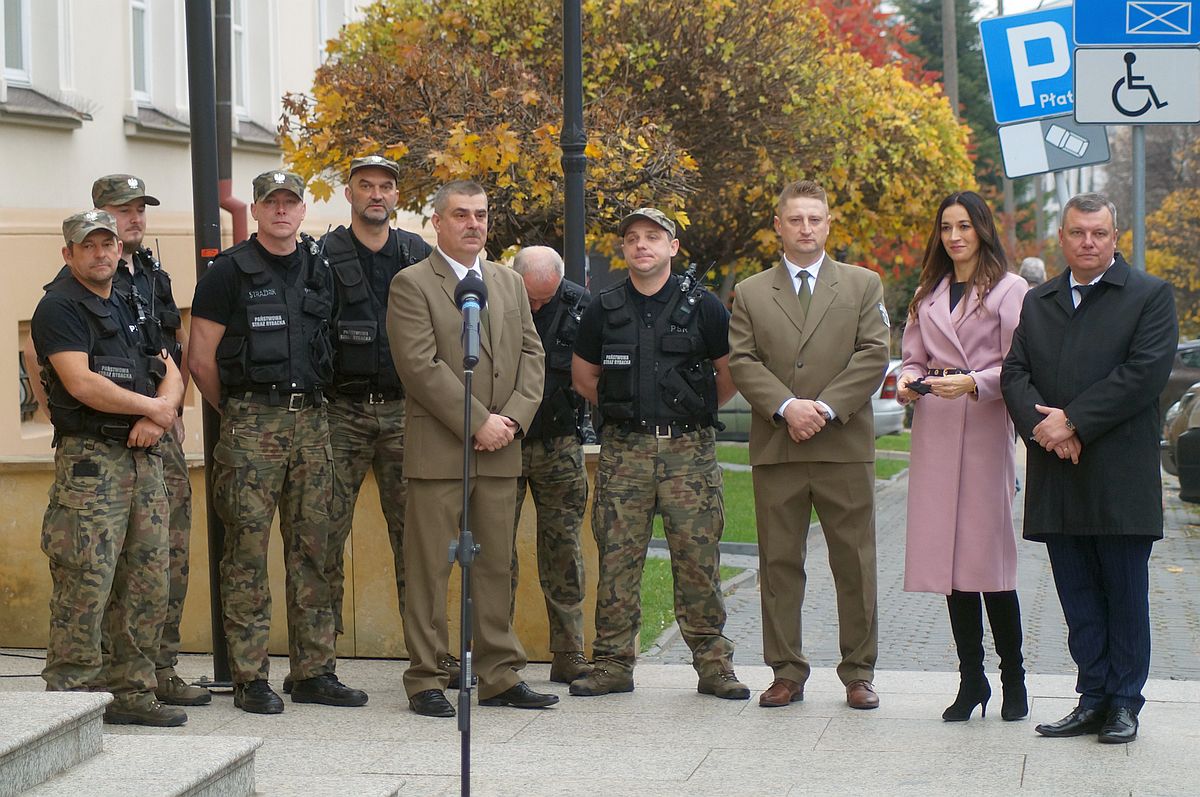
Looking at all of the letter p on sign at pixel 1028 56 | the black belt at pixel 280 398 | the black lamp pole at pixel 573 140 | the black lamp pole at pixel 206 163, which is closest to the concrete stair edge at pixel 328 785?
the black belt at pixel 280 398

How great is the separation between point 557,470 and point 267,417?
1464 millimetres

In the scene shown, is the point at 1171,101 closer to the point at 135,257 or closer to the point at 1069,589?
the point at 1069,589

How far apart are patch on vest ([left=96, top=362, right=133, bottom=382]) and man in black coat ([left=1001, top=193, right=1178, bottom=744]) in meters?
3.63

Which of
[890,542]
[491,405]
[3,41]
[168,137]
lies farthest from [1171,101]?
[168,137]

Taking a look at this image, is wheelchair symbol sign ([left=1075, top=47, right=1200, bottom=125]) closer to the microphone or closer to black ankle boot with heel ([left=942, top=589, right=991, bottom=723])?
black ankle boot with heel ([left=942, top=589, right=991, bottom=723])

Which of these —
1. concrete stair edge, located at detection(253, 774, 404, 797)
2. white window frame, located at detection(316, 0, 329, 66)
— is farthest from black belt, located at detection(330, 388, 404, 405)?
white window frame, located at detection(316, 0, 329, 66)

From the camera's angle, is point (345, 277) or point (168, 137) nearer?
point (345, 277)

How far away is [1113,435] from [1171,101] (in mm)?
2200

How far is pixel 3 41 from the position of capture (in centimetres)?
1371

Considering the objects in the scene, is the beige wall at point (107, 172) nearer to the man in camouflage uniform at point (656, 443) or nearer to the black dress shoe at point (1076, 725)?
the man in camouflage uniform at point (656, 443)

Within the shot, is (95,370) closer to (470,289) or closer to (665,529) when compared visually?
(470,289)

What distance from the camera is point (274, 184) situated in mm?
7793

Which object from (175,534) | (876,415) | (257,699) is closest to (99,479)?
(175,534)

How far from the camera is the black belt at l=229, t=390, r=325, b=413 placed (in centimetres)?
780
